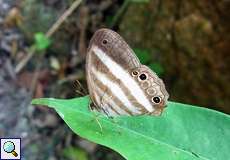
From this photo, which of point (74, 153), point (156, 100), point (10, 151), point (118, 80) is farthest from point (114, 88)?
point (74, 153)

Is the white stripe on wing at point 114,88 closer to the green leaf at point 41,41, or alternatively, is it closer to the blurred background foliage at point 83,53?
the blurred background foliage at point 83,53

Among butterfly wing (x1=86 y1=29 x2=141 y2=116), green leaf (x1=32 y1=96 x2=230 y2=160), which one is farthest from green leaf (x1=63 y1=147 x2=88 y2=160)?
green leaf (x1=32 y1=96 x2=230 y2=160)

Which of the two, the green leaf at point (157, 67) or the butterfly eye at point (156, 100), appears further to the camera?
the green leaf at point (157, 67)

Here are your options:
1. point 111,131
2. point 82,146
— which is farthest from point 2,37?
point 111,131

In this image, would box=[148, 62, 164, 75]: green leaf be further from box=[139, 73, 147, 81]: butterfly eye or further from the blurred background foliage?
box=[139, 73, 147, 81]: butterfly eye

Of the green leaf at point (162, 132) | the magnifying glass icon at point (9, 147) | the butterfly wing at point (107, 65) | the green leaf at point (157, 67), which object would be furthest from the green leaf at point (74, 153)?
the green leaf at point (162, 132)

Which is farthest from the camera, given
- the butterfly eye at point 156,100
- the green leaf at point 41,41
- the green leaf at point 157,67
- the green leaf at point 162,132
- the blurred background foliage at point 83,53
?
the green leaf at point 41,41

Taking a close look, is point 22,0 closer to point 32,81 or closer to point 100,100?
point 32,81
